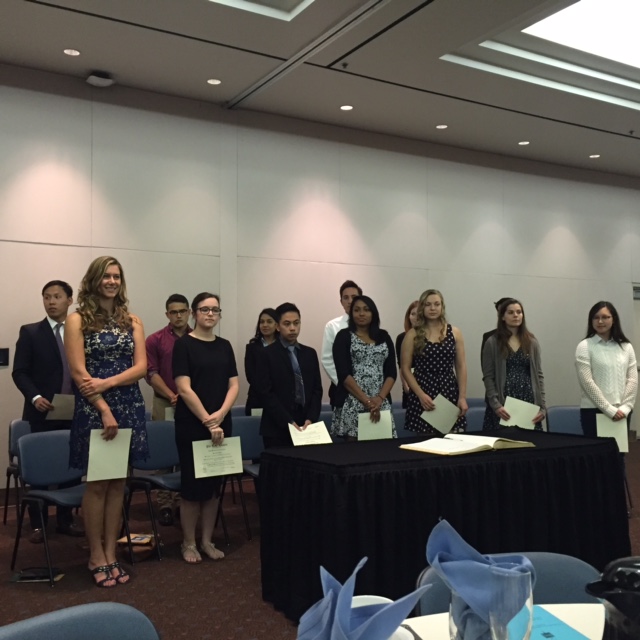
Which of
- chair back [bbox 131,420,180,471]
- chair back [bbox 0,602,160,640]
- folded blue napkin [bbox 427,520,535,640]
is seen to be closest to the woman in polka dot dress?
chair back [bbox 131,420,180,471]

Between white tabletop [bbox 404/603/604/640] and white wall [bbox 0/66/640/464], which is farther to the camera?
white wall [bbox 0/66/640/464]

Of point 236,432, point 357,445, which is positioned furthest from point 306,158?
point 357,445

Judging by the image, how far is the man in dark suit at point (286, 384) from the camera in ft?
14.3

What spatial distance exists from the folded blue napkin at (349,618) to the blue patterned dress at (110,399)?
3.01 metres

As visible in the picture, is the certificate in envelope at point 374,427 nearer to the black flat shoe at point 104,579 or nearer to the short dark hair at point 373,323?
the short dark hair at point 373,323

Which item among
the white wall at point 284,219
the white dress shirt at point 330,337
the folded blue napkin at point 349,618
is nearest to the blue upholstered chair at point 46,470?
the white wall at point 284,219

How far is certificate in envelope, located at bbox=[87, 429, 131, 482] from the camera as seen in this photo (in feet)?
12.0

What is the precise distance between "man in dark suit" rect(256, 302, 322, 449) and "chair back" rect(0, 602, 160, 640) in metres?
2.80

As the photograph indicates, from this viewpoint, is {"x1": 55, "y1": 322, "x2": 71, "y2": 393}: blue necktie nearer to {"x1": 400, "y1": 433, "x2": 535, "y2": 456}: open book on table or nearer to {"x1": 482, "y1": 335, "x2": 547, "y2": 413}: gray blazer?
{"x1": 400, "y1": 433, "x2": 535, "y2": 456}: open book on table

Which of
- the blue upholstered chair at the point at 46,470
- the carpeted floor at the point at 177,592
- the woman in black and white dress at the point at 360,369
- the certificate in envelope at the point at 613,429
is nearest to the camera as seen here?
the carpeted floor at the point at 177,592

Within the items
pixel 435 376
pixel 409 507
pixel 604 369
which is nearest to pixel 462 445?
pixel 409 507

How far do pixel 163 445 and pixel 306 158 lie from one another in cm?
382

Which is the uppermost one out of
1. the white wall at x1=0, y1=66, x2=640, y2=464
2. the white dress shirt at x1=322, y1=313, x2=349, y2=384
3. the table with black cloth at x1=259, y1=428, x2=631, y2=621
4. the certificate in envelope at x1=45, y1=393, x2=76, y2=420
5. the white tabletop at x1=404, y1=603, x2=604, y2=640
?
the white wall at x1=0, y1=66, x2=640, y2=464

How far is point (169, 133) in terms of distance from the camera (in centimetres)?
671
